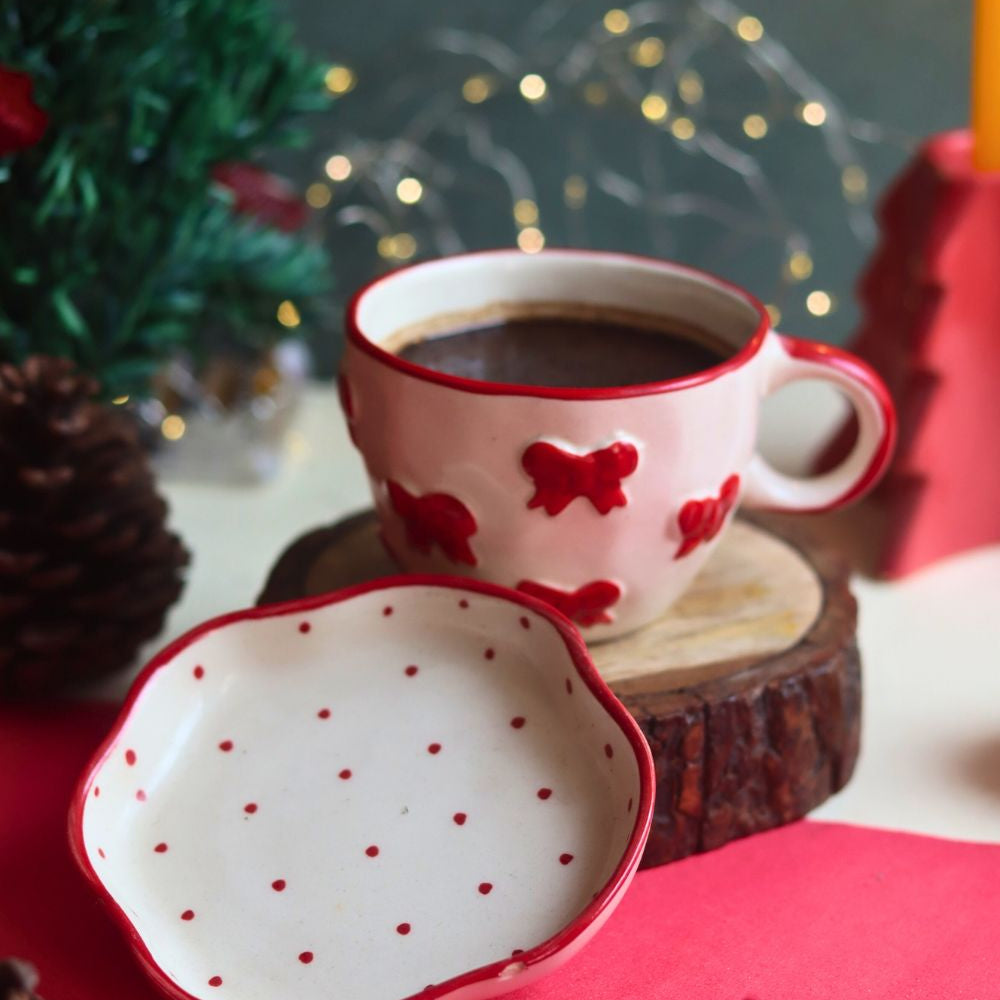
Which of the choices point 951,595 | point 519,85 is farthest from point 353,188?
point 951,595

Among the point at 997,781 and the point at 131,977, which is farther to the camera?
the point at 997,781

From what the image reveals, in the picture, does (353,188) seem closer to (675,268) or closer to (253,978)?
(675,268)

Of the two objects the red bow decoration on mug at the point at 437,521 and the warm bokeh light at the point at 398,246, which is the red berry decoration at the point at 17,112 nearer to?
the red bow decoration on mug at the point at 437,521

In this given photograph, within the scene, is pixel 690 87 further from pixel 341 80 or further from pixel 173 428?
pixel 173 428

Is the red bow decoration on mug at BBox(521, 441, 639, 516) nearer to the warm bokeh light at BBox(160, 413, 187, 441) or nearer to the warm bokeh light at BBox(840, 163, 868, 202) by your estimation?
the warm bokeh light at BBox(160, 413, 187, 441)

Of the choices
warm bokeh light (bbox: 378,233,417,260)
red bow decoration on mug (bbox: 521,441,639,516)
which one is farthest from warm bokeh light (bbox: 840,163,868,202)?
red bow decoration on mug (bbox: 521,441,639,516)

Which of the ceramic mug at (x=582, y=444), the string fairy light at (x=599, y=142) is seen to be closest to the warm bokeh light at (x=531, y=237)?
the string fairy light at (x=599, y=142)
